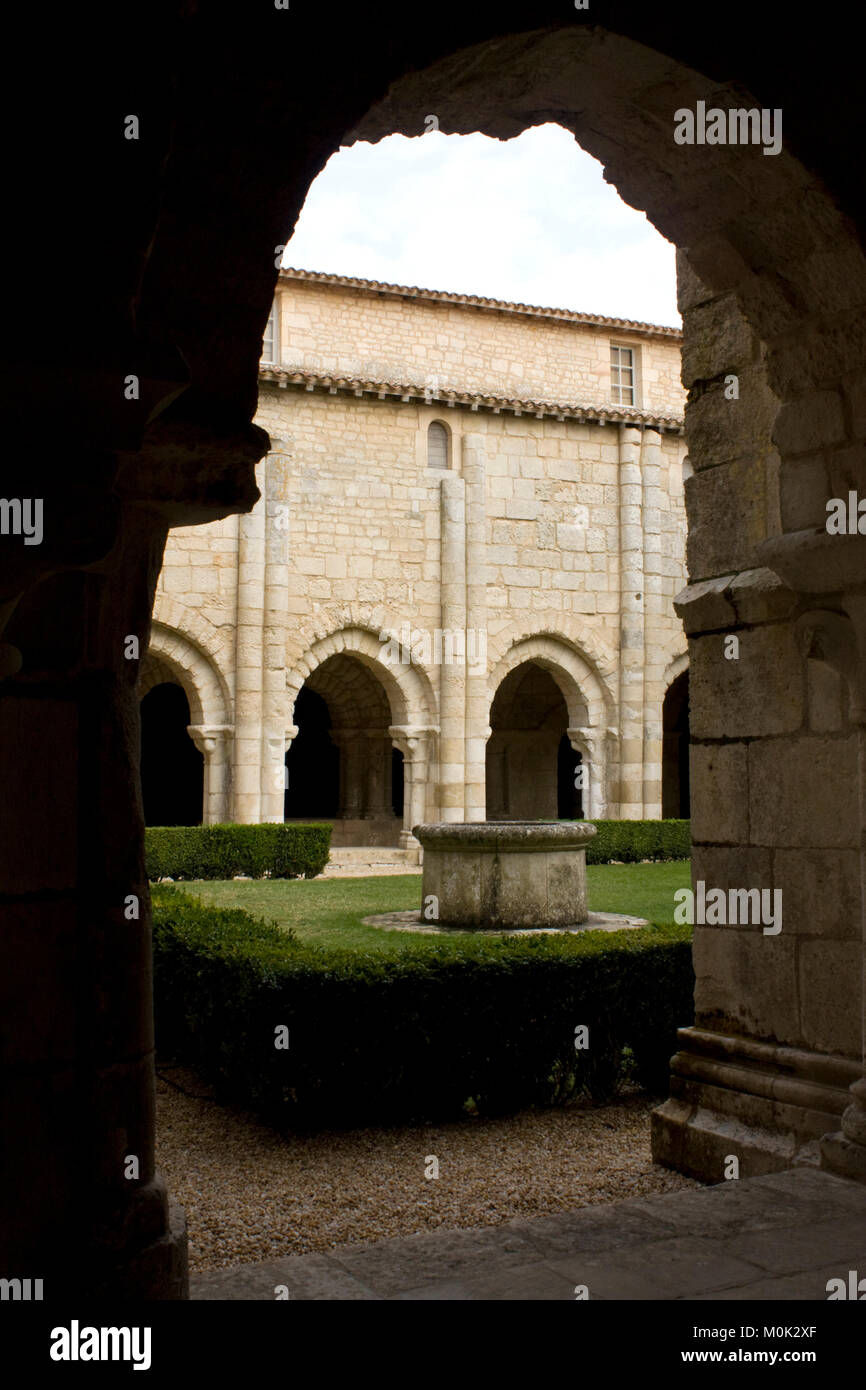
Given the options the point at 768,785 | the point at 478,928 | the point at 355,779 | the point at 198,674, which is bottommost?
the point at 478,928

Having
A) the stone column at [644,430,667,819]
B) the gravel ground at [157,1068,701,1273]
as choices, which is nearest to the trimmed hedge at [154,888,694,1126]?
the gravel ground at [157,1068,701,1273]

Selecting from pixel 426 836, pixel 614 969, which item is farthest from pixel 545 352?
pixel 614 969

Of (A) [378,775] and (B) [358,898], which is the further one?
(A) [378,775]

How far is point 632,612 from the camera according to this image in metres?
18.1

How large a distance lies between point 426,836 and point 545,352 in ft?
39.3

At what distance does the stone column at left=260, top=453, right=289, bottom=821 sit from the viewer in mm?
16109

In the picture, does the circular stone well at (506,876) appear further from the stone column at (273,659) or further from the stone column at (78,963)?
the stone column at (273,659)

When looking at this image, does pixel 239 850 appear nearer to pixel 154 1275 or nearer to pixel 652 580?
pixel 652 580

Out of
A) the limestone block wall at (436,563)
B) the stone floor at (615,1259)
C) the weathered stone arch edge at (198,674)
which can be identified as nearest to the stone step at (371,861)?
the limestone block wall at (436,563)

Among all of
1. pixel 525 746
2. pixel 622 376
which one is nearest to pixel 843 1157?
pixel 622 376

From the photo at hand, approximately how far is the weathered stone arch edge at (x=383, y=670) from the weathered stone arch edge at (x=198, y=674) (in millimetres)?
1014

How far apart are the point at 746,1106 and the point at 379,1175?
1494mm

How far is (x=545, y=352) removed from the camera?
62.4 ft
